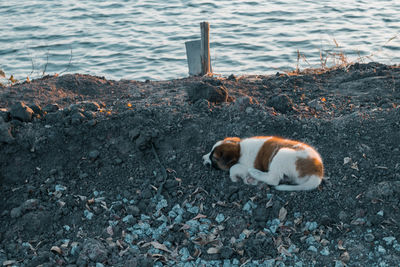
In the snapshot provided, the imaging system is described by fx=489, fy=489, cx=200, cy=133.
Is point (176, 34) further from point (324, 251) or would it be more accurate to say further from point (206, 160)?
point (324, 251)

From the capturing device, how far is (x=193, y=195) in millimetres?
5531

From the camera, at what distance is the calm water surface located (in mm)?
12867

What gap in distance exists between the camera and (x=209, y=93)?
→ 6977 mm

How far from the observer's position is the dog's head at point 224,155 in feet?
18.5

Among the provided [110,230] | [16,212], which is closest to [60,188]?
[16,212]

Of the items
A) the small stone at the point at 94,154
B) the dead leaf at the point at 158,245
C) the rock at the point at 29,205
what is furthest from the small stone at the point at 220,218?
the rock at the point at 29,205

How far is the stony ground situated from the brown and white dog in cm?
14

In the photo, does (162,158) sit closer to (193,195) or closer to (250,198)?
(193,195)

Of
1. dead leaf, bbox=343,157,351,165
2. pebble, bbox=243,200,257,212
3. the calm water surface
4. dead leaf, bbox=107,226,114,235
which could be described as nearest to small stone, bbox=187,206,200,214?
pebble, bbox=243,200,257,212

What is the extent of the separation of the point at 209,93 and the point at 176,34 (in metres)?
8.54

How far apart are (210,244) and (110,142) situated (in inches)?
80.5

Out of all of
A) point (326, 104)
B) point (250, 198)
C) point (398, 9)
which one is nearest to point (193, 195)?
point (250, 198)

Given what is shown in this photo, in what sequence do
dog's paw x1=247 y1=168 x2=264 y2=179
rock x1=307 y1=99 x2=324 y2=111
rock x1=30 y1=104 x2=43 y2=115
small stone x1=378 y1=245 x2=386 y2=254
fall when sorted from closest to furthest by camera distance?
small stone x1=378 y1=245 x2=386 y2=254 < dog's paw x1=247 y1=168 x2=264 y2=179 < rock x1=30 y1=104 x2=43 y2=115 < rock x1=307 y1=99 x2=324 y2=111

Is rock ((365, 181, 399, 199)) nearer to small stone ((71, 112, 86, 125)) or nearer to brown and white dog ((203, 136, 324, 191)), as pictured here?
brown and white dog ((203, 136, 324, 191))
